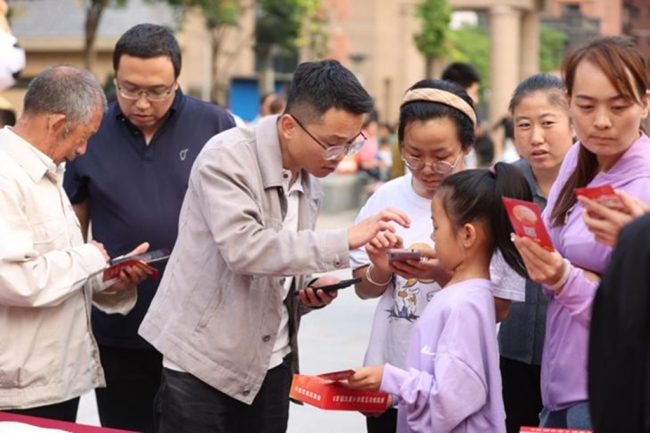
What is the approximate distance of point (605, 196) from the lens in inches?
123

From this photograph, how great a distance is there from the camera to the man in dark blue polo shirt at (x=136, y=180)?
4.94 m

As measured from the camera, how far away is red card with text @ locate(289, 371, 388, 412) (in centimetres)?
367

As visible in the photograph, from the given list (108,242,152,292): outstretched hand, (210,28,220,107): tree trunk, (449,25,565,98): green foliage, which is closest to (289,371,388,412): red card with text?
(108,242,152,292): outstretched hand

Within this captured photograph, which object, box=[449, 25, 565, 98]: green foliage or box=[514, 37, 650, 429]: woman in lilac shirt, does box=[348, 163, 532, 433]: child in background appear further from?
box=[449, 25, 565, 98]: green foliage

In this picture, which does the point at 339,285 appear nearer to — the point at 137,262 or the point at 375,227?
the point at 375,227

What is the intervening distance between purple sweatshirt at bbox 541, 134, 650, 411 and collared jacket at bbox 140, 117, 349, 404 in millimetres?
666

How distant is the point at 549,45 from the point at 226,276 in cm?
7920

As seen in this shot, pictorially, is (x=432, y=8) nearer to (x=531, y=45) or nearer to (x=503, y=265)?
(x=531, y=45)

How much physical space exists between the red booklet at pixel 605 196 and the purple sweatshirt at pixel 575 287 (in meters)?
0.28

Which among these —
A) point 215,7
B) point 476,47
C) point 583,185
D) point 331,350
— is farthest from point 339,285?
point 476,47

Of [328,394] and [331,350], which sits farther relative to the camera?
[331,350]

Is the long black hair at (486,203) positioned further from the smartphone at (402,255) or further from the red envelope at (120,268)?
the red envelope at (120,268)

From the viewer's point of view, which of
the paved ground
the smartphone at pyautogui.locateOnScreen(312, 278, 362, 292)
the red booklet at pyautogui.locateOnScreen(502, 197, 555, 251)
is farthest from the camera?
the paved ground

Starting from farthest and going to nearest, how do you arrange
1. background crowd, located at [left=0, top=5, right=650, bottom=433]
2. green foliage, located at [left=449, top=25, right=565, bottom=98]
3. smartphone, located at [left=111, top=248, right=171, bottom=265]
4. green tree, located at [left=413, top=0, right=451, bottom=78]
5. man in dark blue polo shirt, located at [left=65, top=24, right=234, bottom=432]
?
green foliage, located at [left=449, top=25, right=565, bottom=98] < green tree, located at [left=413, top=0, right=451, bottom=78] < man in dark blue polo shirt, located at [left=65, top=24, right=234, bottom=432] < smartphone, located at [left=111, top=248, right=171, bottom=265] < background crowd, located at [left=0, top=5, right=650, bottom=433]
